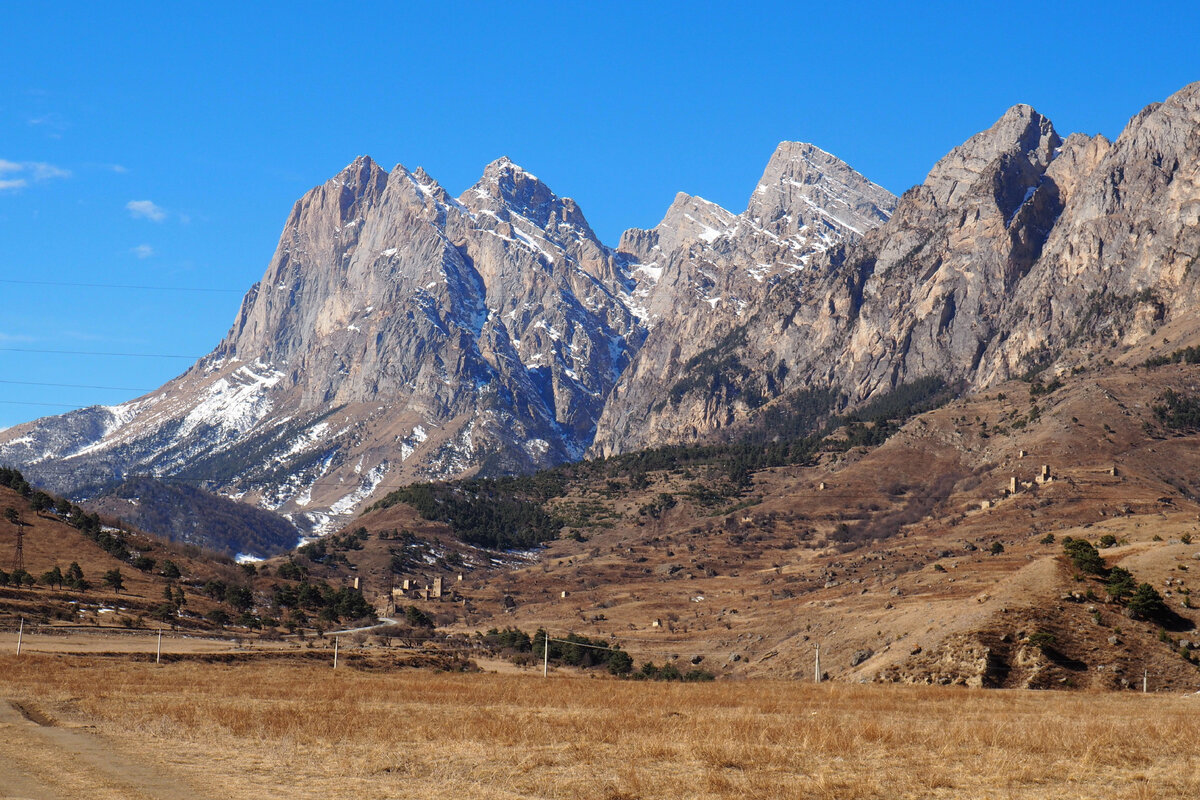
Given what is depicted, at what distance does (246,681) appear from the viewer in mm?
65375

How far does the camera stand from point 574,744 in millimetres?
37906

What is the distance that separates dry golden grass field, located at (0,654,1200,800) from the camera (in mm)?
30172

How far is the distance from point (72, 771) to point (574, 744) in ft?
49.0

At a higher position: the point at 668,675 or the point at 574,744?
the point at 574,744

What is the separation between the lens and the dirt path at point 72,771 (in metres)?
28.1

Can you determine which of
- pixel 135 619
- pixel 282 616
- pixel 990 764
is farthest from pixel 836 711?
pixel 282 616

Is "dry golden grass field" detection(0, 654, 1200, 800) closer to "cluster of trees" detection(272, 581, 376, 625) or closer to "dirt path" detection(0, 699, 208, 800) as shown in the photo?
"dirt path" detection(0, 699, 208, 800)

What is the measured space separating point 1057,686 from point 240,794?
2233 inches

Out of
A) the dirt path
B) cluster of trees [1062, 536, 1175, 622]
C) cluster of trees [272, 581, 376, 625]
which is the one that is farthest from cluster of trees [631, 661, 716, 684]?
the dirt path

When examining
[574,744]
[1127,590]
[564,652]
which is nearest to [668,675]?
[564,652]

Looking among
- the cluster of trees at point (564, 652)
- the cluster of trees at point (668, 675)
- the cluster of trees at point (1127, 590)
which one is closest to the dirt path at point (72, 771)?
the cluster of trees at point (668, 675)

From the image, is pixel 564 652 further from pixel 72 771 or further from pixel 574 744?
pixel 72 771

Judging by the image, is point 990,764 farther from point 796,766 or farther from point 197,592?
point 197,592

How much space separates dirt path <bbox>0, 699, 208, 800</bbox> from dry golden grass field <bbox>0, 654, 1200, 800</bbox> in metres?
0.09
